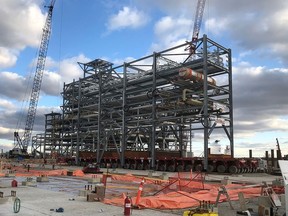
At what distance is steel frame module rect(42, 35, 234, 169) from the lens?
40750 millimetres

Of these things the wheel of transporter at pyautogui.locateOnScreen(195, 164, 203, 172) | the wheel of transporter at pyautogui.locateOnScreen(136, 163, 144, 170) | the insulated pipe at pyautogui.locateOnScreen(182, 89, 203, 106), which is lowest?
the wheel of transporter at pyautogui.locateOnScreen(136, 163, 144, 170)

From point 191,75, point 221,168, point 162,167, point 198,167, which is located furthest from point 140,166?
point 191,75

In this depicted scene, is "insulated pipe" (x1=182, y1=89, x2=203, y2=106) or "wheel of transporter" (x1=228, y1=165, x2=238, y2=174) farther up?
"insulated pipe" (x1=182, y1=89, x2=203, y2=106)

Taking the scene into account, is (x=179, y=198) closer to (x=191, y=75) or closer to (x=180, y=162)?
(x=180, y=162)

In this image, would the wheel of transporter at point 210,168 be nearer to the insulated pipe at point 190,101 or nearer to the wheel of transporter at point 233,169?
the wheel of transporter at point 233,169

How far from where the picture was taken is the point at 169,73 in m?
44.2

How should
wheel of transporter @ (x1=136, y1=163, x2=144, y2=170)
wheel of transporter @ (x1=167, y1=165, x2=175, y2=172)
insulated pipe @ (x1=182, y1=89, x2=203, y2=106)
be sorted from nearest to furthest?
wheel of transporter @ (x1=167, y1=165, x2=175, y2=172), insulated pipe @ (x1=182, y1=89, x2=203, y2=106), wheel of transporter @ (x1=136, y1=163, x2=144, y2=170)

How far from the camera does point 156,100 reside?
151ft

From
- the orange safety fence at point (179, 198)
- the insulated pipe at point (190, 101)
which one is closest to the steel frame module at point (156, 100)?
the insulated pipe at point (190, 101)

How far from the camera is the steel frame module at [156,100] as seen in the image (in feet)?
134

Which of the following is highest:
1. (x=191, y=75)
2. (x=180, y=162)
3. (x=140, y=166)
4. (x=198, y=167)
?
(x=191, y=75)

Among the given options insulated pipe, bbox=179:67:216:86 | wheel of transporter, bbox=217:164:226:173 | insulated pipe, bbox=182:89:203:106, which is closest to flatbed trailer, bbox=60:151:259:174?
wheel of transporter, bbox=217:164:226:173

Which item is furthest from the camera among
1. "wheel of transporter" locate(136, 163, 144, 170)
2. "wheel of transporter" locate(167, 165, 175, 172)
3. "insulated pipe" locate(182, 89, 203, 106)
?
"wheel of transporter" locate(136, 163, 144, 170)

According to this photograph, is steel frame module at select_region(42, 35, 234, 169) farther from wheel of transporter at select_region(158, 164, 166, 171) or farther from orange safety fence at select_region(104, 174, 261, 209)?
orange safety fence at select_region(104, 174, 261, 209)
